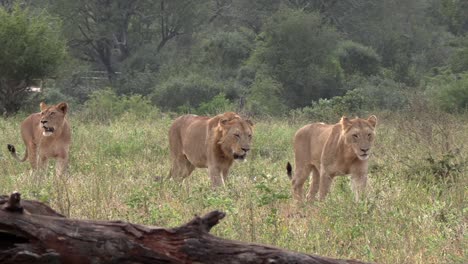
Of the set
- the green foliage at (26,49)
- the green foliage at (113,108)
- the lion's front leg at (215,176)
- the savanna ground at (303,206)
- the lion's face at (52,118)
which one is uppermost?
the green foliage at (26,49)

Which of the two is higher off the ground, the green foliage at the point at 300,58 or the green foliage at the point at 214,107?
the green foliage at the point at 300,58

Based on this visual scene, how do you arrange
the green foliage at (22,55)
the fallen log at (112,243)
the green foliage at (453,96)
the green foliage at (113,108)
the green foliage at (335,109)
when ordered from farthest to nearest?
the green foliage at (453,96) < the green foliage at (113,108) < the green foliage at (22,55) < the green foliage at (335,109) < the fallen log at (112,243)

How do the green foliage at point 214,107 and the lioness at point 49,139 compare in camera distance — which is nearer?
the lioness at point 49,139

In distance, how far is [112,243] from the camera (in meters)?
3.00

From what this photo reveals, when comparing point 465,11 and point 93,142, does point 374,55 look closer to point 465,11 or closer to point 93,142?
point 465,11

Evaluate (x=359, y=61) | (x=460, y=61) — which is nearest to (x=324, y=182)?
(x=460, y=61)

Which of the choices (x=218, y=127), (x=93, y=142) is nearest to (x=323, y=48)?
(x=93, y=142)

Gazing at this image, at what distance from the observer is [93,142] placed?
12.2 m

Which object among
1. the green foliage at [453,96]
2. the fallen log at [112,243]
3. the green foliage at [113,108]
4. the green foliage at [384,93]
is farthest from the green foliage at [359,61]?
the fallen log at [112,243]

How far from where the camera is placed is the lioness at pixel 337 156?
8.01m

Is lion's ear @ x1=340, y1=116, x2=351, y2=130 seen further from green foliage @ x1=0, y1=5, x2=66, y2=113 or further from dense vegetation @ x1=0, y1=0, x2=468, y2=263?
green foliage @ x1=0, y1=5, x2=66, y2=113

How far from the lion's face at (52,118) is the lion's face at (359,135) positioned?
2.87 m

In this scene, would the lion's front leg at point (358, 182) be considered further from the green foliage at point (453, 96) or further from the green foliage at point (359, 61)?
the green foliage at point (359, 61)

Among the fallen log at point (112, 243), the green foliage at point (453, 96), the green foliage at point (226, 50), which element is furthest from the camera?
the green foliage at point (226, 50)
